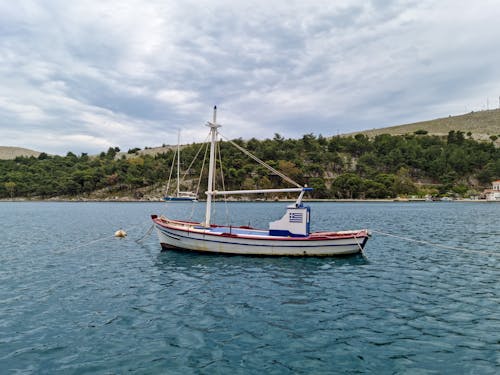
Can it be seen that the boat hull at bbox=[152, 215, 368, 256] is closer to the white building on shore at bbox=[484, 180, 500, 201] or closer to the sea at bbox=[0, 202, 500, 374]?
the sea at bbox=[0, 202, 500, 374]

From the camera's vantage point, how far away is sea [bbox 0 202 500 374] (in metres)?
10.1

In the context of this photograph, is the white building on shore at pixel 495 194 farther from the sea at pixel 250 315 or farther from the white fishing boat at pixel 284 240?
the white fishing boat at pixel 284 240

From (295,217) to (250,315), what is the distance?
1324 centimetres

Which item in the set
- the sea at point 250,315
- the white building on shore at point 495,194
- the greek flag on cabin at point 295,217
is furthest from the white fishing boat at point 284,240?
the white building on shore at point 495,194

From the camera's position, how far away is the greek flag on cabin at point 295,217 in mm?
26297

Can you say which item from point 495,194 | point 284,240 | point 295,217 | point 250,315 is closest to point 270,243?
point 284,240

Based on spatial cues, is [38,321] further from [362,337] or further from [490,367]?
[490,367]

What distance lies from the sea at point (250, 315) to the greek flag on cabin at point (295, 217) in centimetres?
306

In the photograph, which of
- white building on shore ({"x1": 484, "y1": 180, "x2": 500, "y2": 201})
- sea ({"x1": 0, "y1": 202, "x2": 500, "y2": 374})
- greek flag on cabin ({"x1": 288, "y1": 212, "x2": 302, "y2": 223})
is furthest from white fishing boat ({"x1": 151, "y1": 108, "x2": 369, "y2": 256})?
white building on shore ({"x1": 484, "y1": 180, "x2": 500, "y2": 201})

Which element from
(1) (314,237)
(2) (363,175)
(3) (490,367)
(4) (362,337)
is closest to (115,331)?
(4) (362,337)

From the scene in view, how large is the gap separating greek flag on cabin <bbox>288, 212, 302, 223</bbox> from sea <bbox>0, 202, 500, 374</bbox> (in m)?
3.06

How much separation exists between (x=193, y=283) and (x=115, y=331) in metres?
6.94

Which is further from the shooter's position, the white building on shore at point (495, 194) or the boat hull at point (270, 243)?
the white building on shore at point (495, 194)

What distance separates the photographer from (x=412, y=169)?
19512cm
